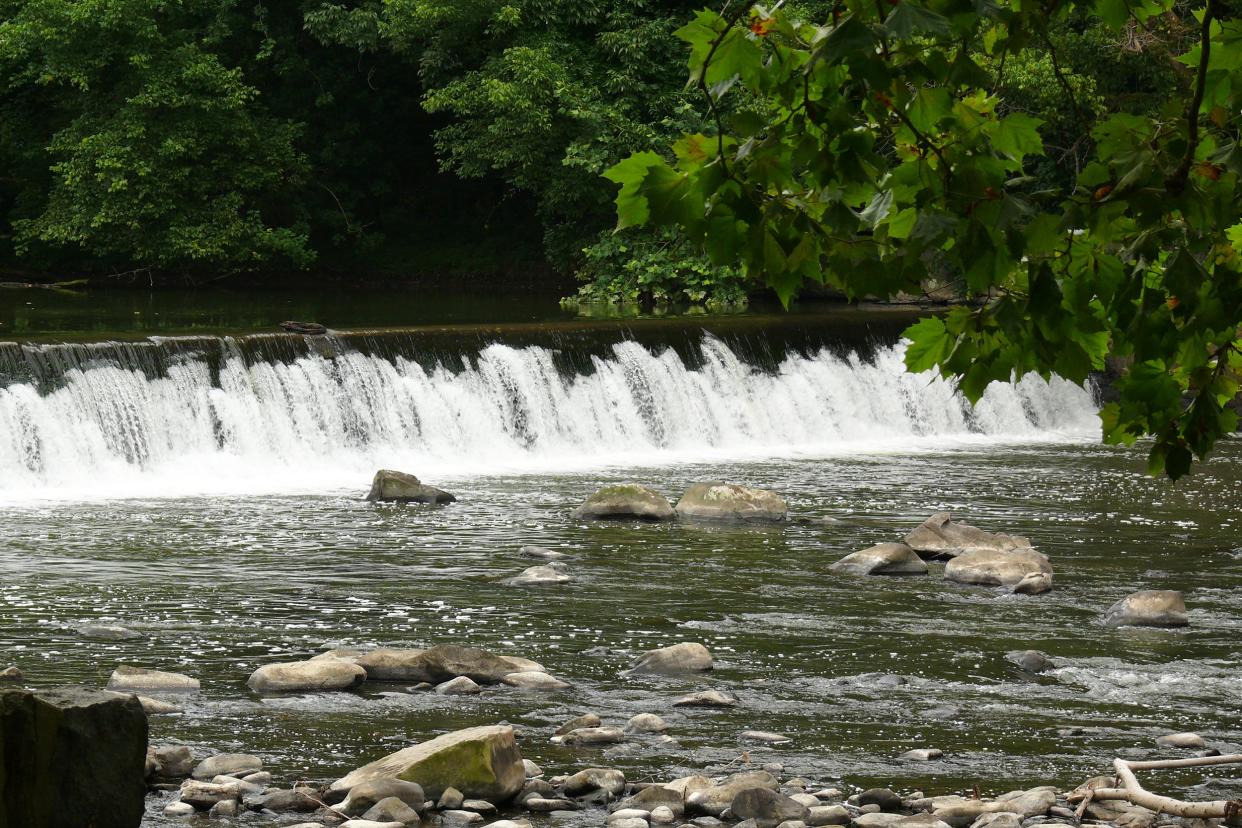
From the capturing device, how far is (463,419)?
68.1ft

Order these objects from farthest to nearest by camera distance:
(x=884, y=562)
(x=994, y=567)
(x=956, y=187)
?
(x=884, y=562) < (x=994, y=567) < (x=956, y=187)

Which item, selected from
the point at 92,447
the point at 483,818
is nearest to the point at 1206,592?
the point at 483,818

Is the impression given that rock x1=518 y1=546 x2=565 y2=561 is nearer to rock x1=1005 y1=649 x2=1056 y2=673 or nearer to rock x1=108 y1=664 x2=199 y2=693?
rock x1=1005 y1=649 x2=1056 y2=673

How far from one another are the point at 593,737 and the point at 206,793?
77.6 inches

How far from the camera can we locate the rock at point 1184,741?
8.47m

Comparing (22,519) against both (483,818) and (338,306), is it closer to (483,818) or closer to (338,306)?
(483,818)

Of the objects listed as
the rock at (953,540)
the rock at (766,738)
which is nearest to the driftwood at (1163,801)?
the rock at (766,738)

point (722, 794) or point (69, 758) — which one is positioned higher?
point (69, 758)

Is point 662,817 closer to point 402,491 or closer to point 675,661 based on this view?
point 675,661

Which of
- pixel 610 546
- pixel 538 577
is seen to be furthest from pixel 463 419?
pixel 538 577

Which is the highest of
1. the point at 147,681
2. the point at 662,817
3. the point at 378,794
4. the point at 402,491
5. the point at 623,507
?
the point at 402,491

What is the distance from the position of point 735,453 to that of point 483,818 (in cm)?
1424

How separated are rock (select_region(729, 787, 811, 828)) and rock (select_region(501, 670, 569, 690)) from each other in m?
2.59

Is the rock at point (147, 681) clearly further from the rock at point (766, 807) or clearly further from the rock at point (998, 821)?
the rock at point (998, 821)
